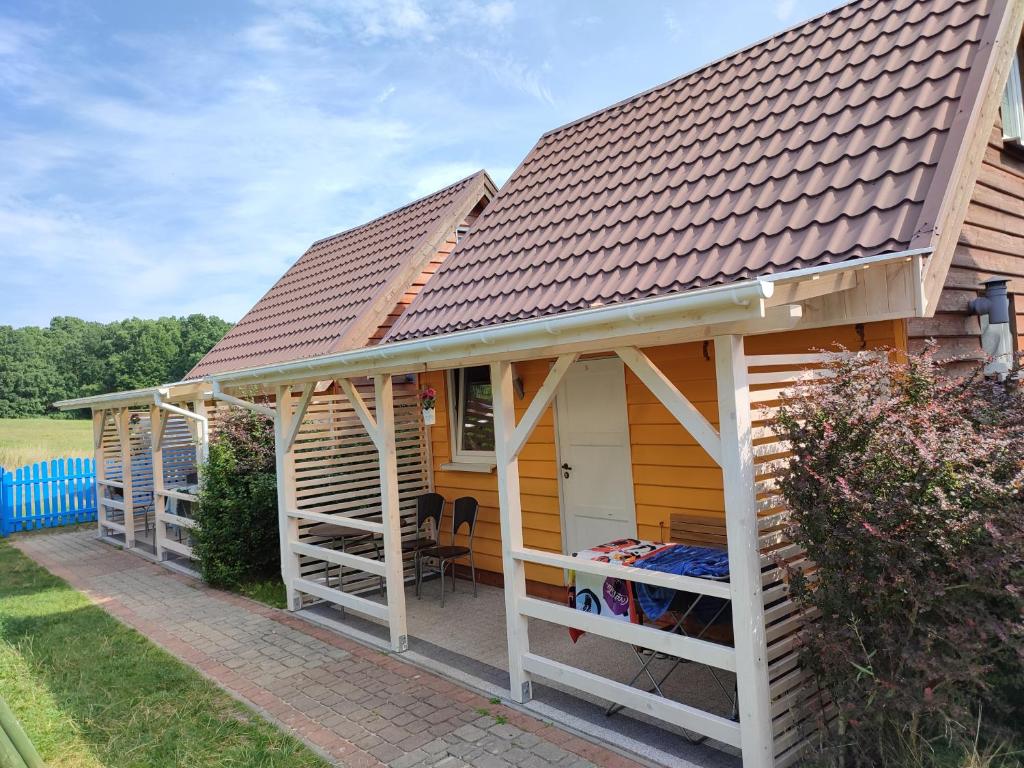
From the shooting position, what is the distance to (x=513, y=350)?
14.2 feet

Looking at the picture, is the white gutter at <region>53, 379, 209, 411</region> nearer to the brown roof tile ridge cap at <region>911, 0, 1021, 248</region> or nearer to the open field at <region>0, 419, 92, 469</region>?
the brown roof tile ridge cap at <region>911, 0, 1021, 248</region>

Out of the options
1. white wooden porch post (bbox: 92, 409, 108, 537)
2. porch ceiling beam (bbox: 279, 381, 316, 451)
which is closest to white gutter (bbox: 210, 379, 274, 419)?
porch ceiling beam (bbox: 279, 381, 316, 451)

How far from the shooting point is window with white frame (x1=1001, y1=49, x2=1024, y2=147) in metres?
5.36

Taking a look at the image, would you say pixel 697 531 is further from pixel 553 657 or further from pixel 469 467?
pixel 469 467

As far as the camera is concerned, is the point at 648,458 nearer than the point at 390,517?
Yes

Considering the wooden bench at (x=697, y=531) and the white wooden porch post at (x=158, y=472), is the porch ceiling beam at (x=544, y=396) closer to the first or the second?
the wooden bench at (x=697, y=531)

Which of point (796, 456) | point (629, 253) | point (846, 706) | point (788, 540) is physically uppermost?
point (629, 253)

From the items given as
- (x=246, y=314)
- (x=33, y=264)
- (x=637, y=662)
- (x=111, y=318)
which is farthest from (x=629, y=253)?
(x=111, y=318)

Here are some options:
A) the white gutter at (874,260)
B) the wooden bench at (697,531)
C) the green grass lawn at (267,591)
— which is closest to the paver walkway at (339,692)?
the green grass lawn at (267,591)

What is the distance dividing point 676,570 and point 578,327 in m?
1.62

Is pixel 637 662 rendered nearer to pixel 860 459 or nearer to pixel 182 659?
pixel 860 459

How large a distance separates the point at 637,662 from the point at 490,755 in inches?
65.1

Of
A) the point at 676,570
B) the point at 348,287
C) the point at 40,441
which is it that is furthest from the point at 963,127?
the point at 40,441

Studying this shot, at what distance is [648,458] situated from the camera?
5.88 metres
